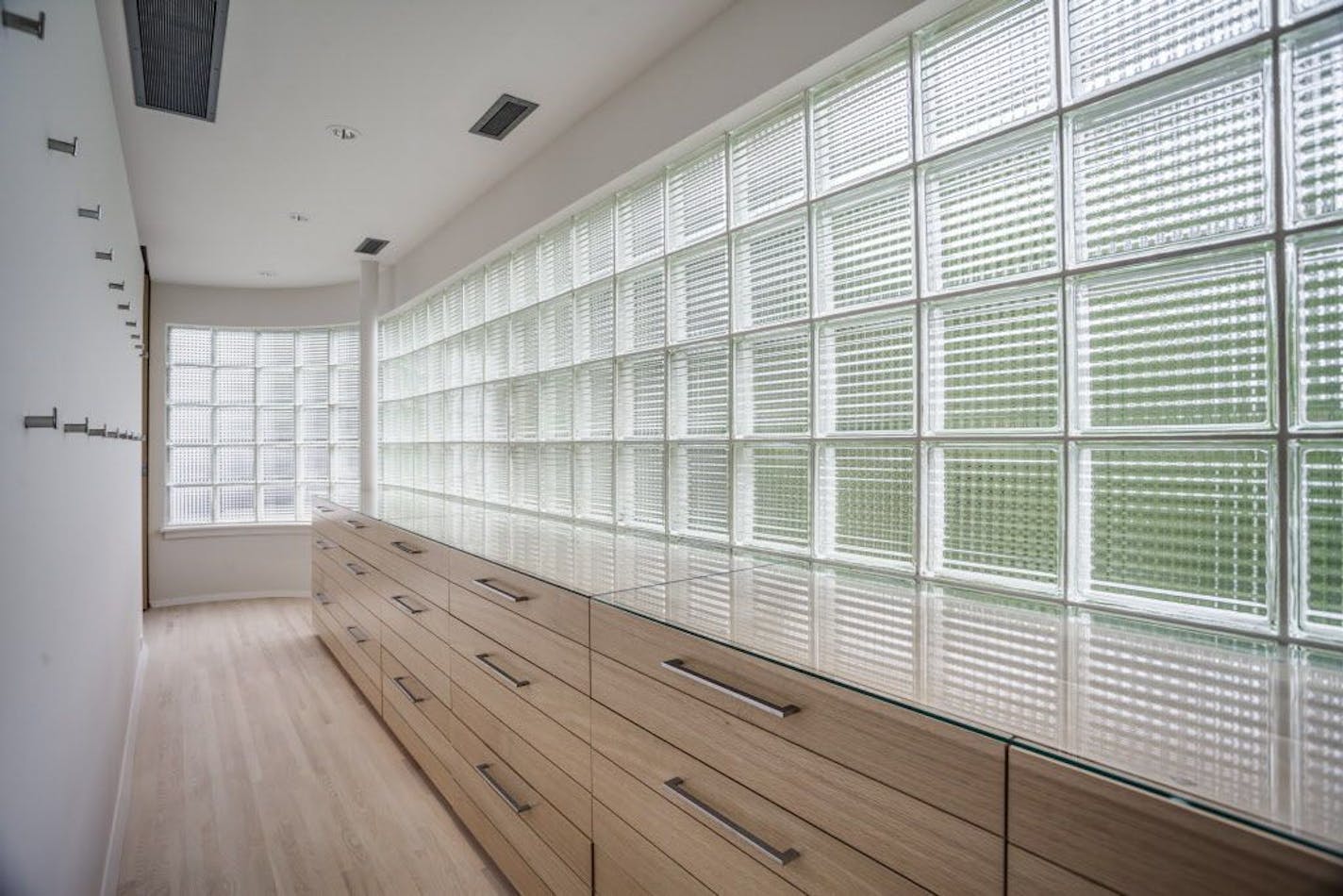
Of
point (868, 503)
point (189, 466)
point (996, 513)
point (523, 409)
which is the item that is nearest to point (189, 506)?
point (189, 466)

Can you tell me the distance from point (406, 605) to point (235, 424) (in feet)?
13.1

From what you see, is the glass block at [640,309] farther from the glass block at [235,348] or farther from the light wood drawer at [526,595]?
the glass block at [235,348]

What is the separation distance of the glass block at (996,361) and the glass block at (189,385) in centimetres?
581

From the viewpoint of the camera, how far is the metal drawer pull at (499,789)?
1748 mm

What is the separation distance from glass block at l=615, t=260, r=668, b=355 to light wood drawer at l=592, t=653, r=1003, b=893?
137 cm

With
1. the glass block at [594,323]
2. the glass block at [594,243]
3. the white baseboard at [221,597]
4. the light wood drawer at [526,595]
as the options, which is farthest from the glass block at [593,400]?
the white baseboard at [221,597]

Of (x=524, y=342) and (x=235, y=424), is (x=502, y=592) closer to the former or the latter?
(x=524, y=342)

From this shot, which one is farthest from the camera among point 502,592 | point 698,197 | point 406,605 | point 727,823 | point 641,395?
point 406,605

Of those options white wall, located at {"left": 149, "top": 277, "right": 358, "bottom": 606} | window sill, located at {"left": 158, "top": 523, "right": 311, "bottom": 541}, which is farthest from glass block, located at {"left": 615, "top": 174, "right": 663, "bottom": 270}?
window sill, located at {"left": 158, "top": 523, "right": 311, "bottom": 541}

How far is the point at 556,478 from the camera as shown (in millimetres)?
2980

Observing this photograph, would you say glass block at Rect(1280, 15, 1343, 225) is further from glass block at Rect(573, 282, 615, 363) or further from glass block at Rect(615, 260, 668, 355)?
glass block at Rect(573, 282, 615, 363)

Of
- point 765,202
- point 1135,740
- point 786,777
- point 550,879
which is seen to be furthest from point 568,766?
point 765,202

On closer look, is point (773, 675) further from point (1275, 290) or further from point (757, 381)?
point (757, 381)

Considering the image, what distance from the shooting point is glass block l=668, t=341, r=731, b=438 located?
2141 millimetres
